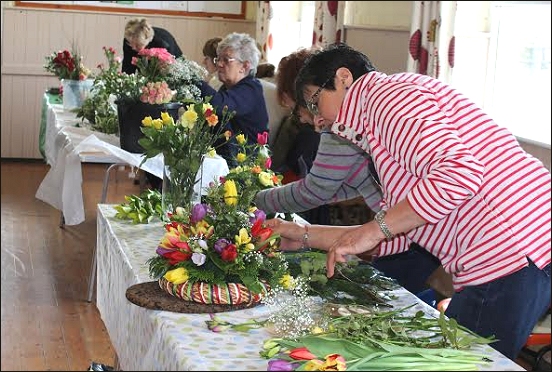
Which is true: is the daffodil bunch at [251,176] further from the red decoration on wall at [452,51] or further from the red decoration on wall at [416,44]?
the red decoration on wall at [416,44]

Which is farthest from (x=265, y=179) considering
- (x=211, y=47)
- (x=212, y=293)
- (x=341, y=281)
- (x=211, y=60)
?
(x=211, y=47)

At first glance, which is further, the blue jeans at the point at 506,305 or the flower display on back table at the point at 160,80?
the flower display on back table at the point at 160,80

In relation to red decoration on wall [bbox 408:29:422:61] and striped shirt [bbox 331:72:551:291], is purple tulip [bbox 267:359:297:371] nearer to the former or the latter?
striped shirt [bbox 331:72:551:291]

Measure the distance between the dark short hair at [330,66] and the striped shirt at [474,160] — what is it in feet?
0.38

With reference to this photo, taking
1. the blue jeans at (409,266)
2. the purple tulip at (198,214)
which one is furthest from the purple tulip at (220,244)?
the blue jeans at (409,266)

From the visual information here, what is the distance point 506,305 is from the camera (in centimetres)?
215

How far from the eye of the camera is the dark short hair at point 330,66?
91.4 inches

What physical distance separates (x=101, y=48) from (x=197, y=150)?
3244mm

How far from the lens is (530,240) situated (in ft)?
6.95

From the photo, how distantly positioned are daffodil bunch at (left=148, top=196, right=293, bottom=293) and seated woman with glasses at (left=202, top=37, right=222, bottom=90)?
2885 millimetres

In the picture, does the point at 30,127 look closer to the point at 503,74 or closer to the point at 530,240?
the point at 503,74

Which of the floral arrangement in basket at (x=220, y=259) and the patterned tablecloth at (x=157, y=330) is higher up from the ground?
the floral arrangement in basket at (x=220, y=259)

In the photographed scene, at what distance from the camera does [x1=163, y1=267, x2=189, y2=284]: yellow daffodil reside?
6.45 feet

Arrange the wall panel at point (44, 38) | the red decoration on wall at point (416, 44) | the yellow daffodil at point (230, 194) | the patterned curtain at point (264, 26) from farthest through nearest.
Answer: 1. the patterned curtain at point (264, 26)
2. the wall panel at point (44, 38)
3. the red decoration on wall at point (416, 44)
4. the yellow daffodil at point (230, 194)
